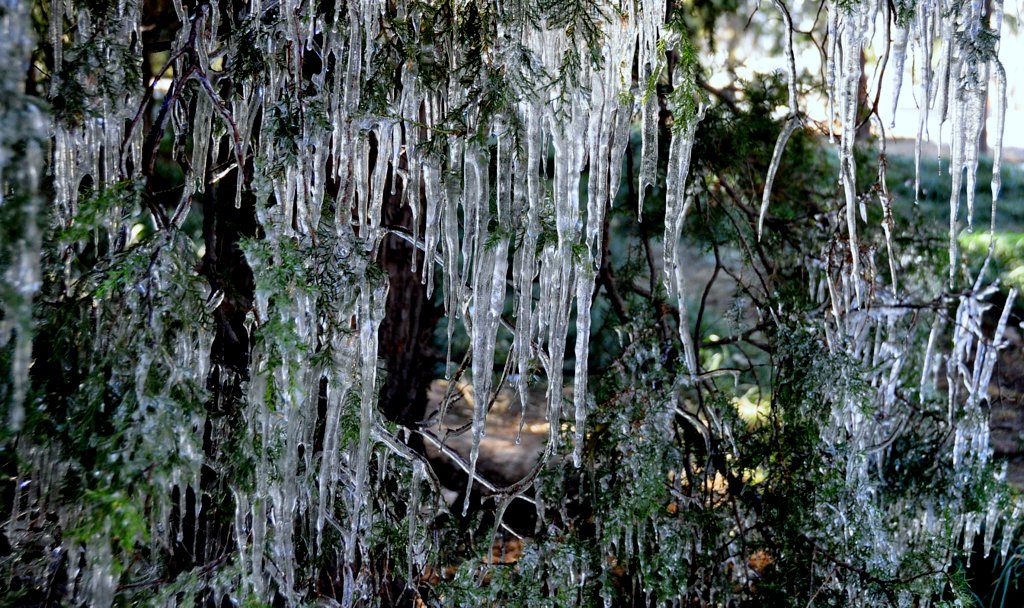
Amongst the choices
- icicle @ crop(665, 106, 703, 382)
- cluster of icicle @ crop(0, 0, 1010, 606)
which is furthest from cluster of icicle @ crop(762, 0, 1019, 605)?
icicle @ crop(665, 106, 703, 382)

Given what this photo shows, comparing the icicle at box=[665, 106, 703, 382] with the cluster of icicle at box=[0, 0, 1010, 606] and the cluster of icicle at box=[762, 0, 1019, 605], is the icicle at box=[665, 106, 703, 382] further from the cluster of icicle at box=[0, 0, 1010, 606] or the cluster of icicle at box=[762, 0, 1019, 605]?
the cluster of icicle at box=[762, 0, 1019, 605]

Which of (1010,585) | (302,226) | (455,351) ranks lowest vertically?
(1010,585)

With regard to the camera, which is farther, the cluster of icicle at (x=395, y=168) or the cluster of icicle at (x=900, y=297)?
the cluster of icicle at (x=900, y=297)

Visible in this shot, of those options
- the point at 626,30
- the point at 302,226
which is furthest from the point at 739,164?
the point at 302,226

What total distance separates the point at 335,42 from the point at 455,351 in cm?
166

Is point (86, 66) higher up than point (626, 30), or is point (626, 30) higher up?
point (626, 30)

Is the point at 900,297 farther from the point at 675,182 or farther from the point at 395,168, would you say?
the point at 395,168

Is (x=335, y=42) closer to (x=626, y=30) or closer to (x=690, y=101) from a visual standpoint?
(x=626, y=30)

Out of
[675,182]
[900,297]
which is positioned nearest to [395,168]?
[675,182]

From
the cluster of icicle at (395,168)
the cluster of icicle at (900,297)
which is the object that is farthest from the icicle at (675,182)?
the cluster of icicle at (900,297)

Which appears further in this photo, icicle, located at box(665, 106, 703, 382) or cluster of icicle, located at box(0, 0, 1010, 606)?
icicle, located at box(665, 106, 703, 382)

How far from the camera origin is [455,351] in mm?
2971

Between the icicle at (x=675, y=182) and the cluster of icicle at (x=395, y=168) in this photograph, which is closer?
the cluster of icicle at (x=395, y=168)

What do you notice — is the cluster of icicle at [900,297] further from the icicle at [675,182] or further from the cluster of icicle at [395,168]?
the icicle at [675,182]
